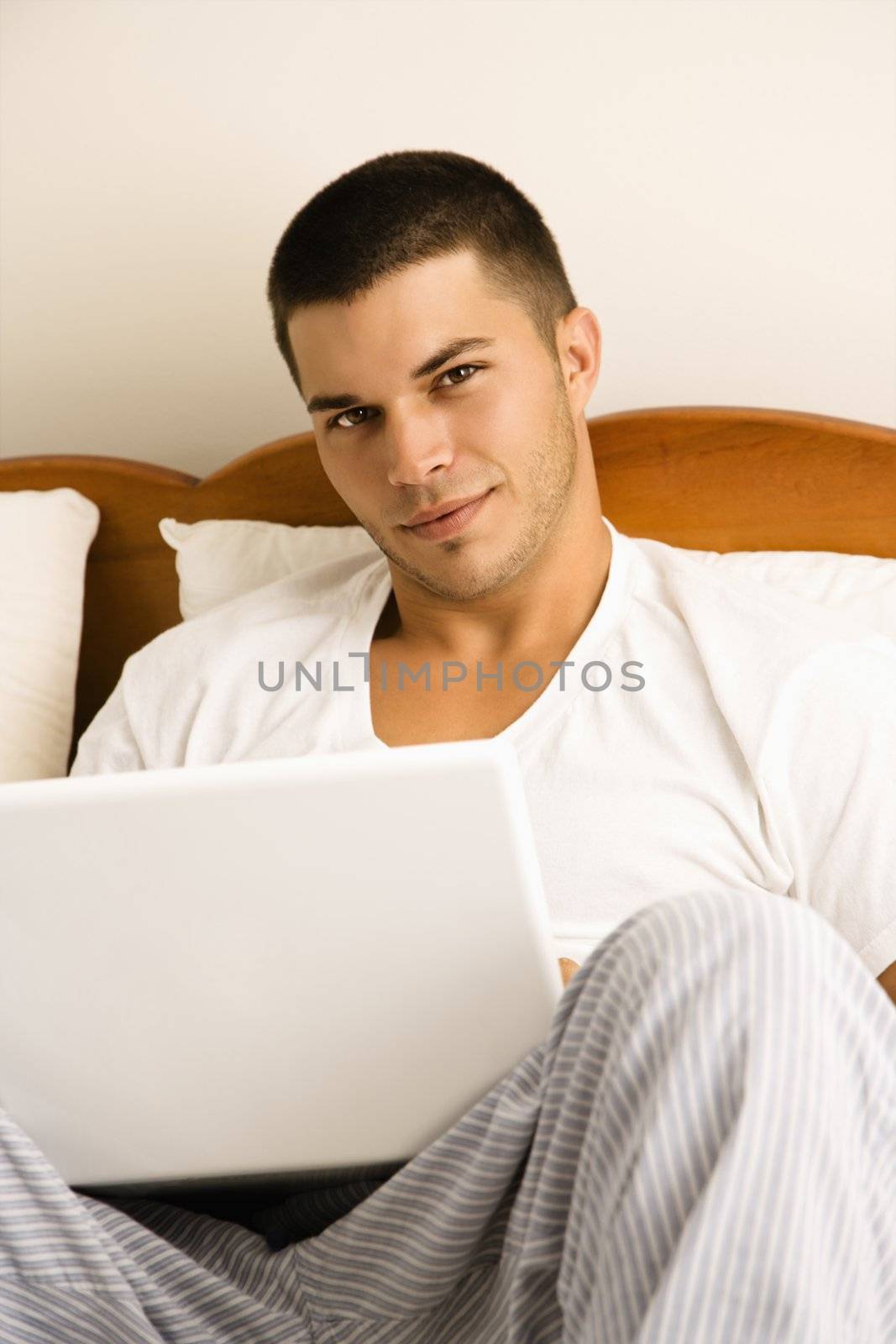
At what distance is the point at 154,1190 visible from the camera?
970mm

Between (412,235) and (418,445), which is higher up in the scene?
(412,235)

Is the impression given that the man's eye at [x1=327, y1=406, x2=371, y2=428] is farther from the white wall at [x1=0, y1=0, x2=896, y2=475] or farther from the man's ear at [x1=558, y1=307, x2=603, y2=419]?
the white wall at [x1=0, y1=0, x2=896, y2=475]

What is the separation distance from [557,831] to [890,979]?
32cm

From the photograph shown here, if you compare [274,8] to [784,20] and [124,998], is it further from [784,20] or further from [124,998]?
[124,998]

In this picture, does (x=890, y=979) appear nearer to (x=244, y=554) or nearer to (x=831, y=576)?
(x=831, y=576)

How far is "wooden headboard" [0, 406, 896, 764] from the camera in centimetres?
147

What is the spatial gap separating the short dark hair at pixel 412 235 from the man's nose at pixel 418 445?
141mm

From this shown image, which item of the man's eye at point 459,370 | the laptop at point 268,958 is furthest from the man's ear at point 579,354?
the laptop at point 268,958

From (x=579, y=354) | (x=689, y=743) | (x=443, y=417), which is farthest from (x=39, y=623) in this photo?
(x=689, y=743)

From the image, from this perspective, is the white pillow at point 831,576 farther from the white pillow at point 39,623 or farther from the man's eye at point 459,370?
the white pillow at point 39,623

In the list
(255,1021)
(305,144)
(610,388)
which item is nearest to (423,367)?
(610,388)

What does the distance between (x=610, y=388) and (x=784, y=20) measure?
463 mm

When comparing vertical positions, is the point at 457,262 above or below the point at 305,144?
below

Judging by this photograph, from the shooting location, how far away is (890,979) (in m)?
1.11
